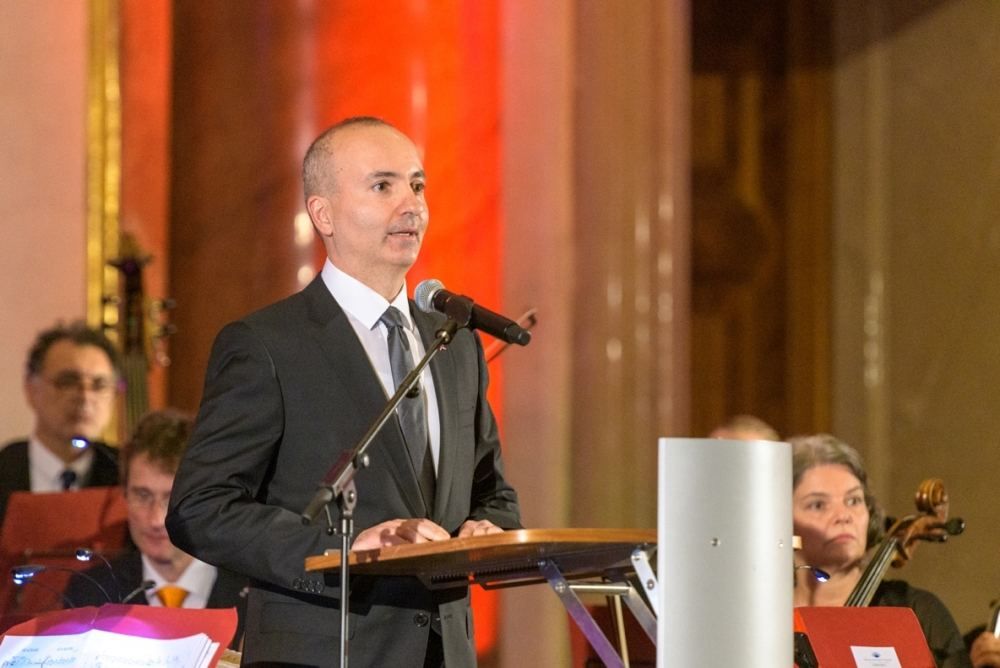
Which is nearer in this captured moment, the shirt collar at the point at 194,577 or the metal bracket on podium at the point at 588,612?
the metal bracket on podium at the point at 588,612

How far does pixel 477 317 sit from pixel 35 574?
1.36 metres

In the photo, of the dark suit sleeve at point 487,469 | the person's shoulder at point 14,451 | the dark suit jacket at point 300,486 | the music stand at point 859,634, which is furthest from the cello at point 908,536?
the person's shoulder at point 14,451

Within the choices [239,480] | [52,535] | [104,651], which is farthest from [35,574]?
[239,480]

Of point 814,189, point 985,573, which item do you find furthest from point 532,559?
point 814,189

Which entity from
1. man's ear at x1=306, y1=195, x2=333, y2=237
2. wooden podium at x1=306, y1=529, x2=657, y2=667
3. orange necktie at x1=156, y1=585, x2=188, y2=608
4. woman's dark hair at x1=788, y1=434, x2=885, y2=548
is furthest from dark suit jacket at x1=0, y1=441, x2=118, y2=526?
wooden podium at x1=306, y1=529, x2=657, y2=667

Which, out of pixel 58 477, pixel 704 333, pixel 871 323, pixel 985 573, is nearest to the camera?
pixel 58 477

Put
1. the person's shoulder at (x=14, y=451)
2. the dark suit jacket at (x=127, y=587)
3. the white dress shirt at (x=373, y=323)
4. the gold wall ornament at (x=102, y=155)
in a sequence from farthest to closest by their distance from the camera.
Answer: the gold wall ornament at (x=102, y=155), the person's shoulder at (x=14, y=451), the dark suit jacket at (x=127, y=587), the white dress shirt at (x=373, y=323)

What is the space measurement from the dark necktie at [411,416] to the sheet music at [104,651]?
0.44 metres

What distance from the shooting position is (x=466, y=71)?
5719 mm

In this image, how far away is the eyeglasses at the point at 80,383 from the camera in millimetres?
5172

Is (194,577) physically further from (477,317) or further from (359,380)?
(477,317)

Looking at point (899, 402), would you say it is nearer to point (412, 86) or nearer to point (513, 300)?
point (513, 300)

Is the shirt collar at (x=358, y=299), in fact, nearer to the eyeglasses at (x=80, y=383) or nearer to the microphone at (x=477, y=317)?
the microphone at (x=477, y=317)

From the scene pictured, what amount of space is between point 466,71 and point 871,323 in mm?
1911
